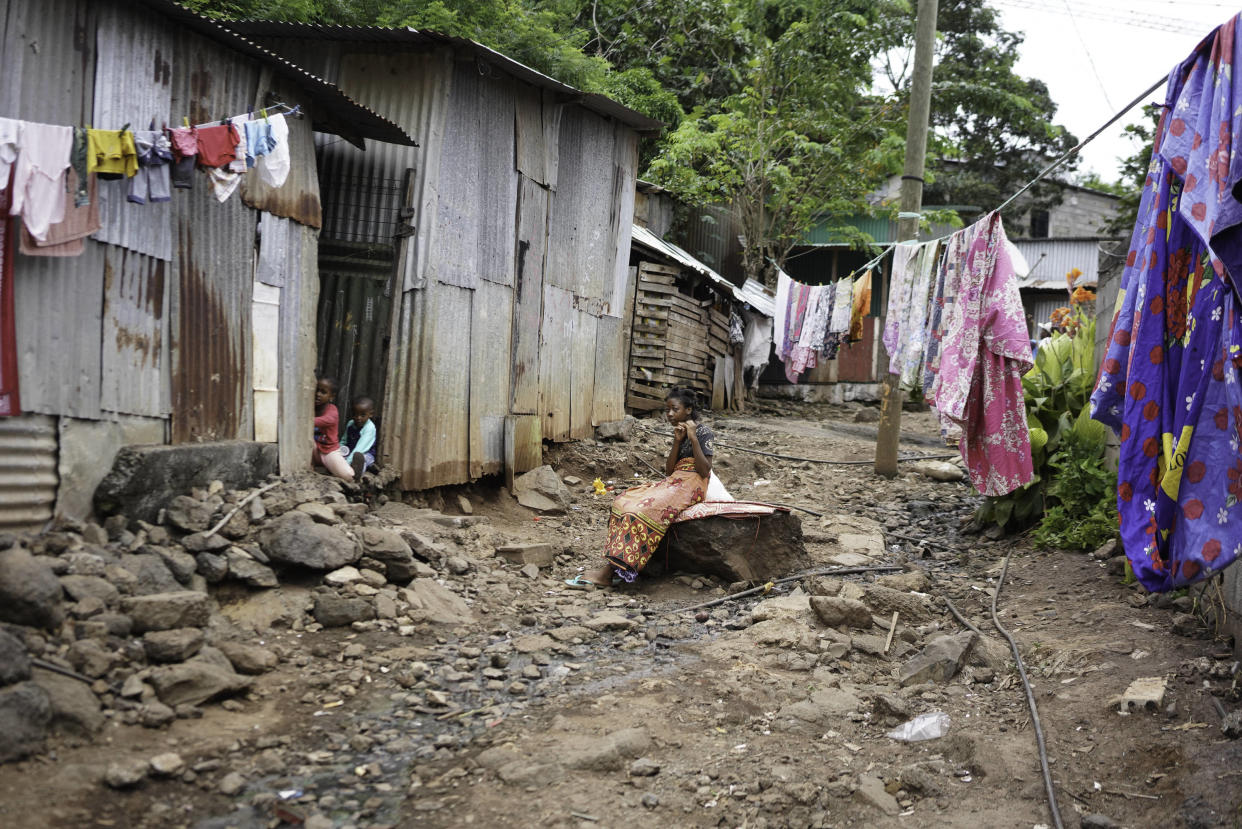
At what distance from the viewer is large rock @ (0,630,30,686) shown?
3480 mm

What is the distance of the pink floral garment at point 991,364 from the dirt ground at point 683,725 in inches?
37.3

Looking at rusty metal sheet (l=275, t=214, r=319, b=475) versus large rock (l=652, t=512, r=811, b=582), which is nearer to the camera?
rusty metal sheet (l=275, t=214, r=319, b=475)

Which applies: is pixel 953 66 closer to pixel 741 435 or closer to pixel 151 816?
pixel 741 435

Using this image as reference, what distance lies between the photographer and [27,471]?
4598 mm

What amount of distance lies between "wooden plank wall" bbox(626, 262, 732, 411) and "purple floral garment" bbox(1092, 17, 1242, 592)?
10.8 m

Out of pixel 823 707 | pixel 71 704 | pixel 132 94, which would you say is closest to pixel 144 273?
pixel 132 94

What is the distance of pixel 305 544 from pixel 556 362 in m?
5.16

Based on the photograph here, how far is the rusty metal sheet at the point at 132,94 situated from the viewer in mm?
5078

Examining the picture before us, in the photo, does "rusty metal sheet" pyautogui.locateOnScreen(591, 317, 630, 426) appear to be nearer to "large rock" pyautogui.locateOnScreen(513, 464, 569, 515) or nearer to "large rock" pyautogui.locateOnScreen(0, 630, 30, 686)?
"large rock" pyautogui.locateOnScreen(513, 464, 569, 515)

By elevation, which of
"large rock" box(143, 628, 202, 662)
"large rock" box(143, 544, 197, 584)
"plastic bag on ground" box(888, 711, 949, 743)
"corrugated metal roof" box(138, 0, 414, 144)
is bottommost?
"plastic bag on ground" box(888, 711, 949, 743)

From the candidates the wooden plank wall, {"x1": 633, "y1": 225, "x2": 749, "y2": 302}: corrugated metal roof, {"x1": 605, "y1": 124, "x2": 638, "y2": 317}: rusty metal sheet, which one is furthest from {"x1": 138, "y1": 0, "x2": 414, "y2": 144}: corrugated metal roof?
{"x1": 633, "y1": 225, "x2": 749, "y2": 302}: corrugated metal roof

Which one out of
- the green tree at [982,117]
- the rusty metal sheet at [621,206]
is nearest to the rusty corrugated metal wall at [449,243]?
the rusty metal sheet at [621,206]

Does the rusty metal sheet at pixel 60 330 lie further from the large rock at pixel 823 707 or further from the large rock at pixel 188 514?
the large rock at pixel 823 707

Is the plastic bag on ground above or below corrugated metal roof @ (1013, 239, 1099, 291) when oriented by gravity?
below
